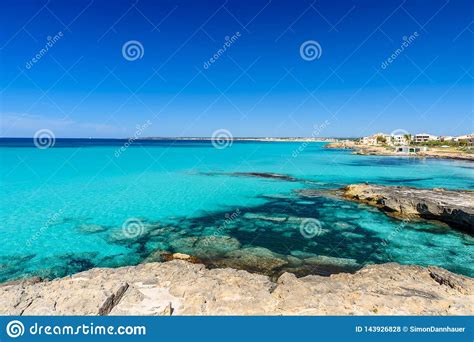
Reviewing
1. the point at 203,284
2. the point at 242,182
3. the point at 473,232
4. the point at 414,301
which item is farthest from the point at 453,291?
the point at 242,182

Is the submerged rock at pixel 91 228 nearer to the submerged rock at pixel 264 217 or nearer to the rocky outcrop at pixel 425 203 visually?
the submerged rock at pixel 264 217

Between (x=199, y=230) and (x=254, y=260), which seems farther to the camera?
(x=199, y=230)

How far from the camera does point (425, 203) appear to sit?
18656mm

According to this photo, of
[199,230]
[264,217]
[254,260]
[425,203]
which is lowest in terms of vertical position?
[254,260]

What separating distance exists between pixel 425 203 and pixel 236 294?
15545 millimetres

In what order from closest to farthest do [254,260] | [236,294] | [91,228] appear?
1. [236,294]
2. [254,260]
3. [91,228]

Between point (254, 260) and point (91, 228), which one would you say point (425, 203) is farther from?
point (91, 228)

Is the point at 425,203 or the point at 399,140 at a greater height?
the point at 399,140

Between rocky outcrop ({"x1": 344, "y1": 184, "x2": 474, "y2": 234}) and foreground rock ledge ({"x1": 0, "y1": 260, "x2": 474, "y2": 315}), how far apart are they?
29.6ft

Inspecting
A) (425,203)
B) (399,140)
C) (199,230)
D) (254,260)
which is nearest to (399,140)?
(399,140)

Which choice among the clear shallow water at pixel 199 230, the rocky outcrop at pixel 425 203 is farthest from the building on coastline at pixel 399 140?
the rocky outcrop at pixel 425 203

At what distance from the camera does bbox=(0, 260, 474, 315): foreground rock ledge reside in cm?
741

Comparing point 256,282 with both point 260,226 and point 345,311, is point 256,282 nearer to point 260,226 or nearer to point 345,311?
point 345,311

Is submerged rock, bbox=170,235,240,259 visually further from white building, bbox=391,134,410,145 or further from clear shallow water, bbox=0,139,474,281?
white building, bbox=391,134,410,145
